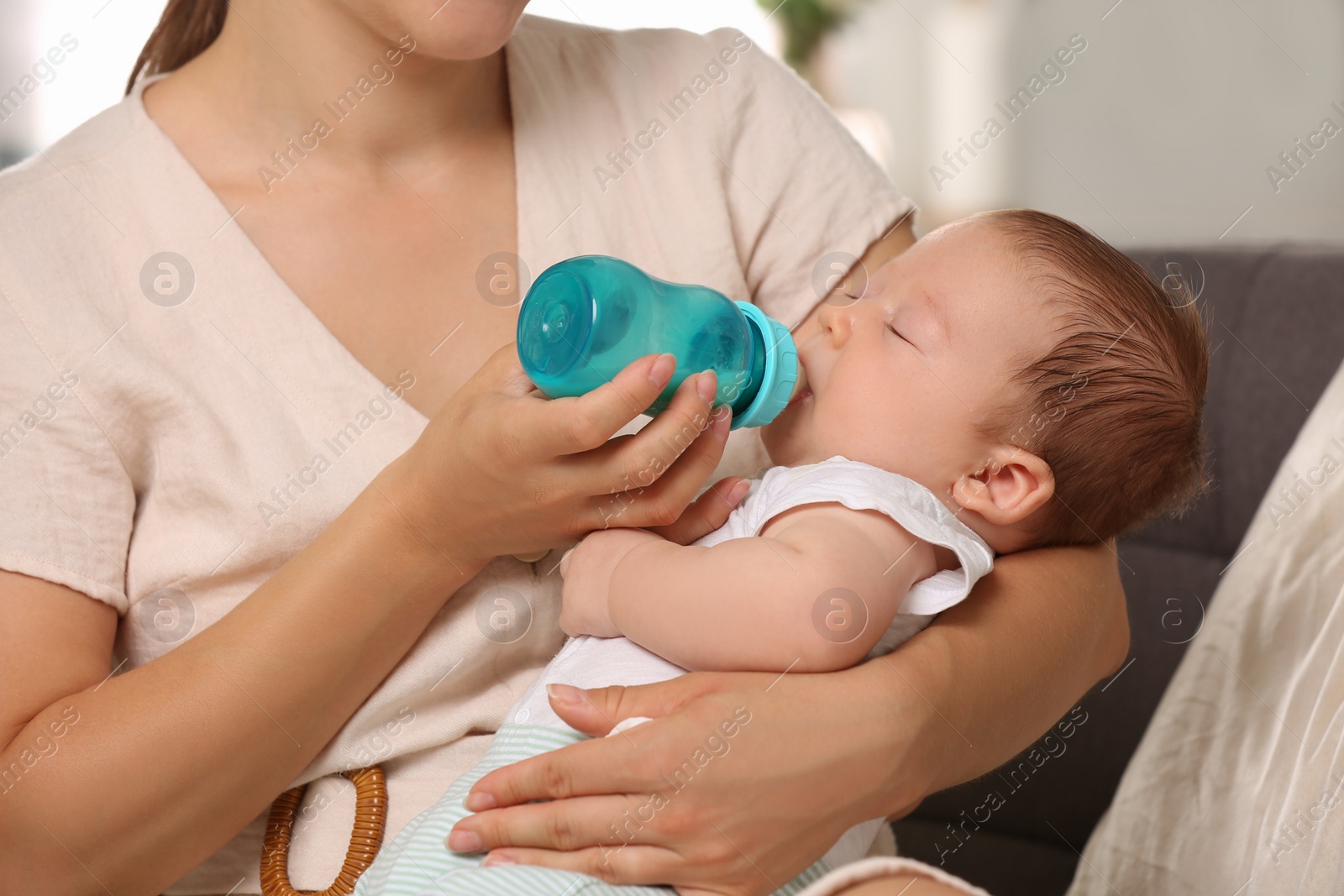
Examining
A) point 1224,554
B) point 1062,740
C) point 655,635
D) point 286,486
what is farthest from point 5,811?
point 1224,554

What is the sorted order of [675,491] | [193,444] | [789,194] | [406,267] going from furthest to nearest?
[789,194]
[406,267]
[193,444]
[675,491]

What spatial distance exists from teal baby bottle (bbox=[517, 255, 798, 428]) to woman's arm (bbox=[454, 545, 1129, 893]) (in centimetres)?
21

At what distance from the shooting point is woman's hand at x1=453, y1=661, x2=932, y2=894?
0.68m

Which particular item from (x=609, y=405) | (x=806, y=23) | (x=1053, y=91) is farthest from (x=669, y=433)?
(x=806, y=23)

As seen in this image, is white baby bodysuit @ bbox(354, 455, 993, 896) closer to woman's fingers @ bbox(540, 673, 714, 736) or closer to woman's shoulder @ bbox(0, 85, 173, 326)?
woman's fingers @ bbox(540, 673, 714, 736)

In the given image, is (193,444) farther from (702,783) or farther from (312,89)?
(702,783)

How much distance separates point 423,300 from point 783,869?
0.60 metres

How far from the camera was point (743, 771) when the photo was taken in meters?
0.69

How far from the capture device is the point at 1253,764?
1.08m

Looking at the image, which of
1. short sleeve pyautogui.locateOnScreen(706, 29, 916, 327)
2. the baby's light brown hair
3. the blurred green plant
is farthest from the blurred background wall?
the baby's light brown hair

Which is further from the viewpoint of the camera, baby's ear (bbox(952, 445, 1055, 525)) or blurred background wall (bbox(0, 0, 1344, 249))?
blurred background wall (bbox(0, 0, 1344, 249))

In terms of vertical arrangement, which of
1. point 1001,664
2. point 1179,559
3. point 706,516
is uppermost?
point 706,516

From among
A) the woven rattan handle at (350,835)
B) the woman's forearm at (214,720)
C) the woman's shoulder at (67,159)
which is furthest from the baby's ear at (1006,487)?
the woman's shoulder at (67,159)

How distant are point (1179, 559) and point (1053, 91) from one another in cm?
275
